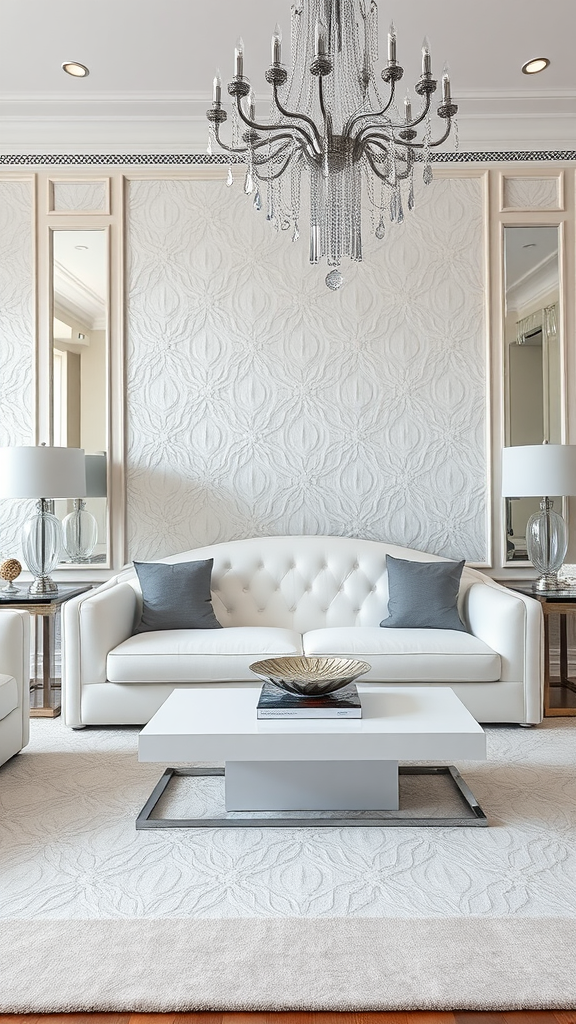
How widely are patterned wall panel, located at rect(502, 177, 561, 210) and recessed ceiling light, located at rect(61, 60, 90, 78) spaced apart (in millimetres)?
2324

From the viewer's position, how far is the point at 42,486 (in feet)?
12.2

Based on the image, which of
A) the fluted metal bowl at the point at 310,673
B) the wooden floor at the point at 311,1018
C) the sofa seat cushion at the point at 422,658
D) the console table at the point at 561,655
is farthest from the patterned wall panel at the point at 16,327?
the wooden floor at the point at 311,1018

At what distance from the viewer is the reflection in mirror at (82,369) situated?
4250 millimetres

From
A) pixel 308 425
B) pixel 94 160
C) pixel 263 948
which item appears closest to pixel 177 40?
pixel 94 160

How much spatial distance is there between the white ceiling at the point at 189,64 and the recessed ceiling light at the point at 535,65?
38 mm

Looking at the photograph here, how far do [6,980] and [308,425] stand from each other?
10.3ft

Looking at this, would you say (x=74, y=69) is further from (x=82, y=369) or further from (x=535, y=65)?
(x=535, y=65)

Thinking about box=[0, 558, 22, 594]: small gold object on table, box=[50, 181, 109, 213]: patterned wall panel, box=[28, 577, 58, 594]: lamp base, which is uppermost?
box=[50, 181, 109, 213]: patterned wall panel

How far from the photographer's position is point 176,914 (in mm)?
1826

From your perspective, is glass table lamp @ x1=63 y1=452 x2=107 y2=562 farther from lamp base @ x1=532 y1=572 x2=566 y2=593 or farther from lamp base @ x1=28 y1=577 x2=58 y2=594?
lamp base @ x1=532 y1=572 x2=566 y2=593

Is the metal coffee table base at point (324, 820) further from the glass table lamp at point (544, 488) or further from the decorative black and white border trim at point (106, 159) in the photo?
the decorative black and white border trim at point (106, 159)

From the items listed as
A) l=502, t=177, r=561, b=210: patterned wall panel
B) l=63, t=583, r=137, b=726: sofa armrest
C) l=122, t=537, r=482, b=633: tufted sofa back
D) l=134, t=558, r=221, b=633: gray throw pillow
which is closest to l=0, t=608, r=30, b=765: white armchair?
l=63, t=583, r=137, b=726: sofa armrest

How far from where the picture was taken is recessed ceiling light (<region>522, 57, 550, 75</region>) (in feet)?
12.2

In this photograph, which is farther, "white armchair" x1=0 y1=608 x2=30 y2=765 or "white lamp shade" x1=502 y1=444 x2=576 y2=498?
"white lamp shade" x1=502 y1=444 x2=576 y2=498
